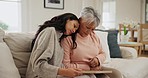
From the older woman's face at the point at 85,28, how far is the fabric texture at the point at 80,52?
0.03 metres

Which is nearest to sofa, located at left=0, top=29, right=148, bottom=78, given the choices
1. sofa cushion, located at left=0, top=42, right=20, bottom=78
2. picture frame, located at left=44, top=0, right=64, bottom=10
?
sofa cushion, located at left=0, top=42, right=20, bottom=78

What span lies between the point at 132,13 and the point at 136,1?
451 millimetres

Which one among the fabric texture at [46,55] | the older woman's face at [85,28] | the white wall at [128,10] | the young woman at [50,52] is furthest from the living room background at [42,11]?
the fabric texture at [46,55]

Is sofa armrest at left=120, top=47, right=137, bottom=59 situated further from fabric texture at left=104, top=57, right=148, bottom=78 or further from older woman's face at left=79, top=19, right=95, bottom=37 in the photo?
older woman's face at left=79, top=19, right=95, bottom=37

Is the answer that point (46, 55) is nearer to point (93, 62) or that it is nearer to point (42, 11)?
point (93, 62)

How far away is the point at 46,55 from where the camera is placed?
4.74 ft

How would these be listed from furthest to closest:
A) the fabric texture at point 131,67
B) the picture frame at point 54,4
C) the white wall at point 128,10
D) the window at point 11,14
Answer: the white wall at point 128,10, the picture frame at point 54,4, the window at point 11,14, the fabric texture at point 131,67

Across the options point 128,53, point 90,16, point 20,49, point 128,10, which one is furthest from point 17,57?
point 128,10

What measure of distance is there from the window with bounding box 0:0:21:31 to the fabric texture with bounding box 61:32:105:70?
3146 millimetres

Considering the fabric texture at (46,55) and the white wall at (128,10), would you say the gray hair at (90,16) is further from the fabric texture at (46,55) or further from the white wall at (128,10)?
the white wall at (128,10)

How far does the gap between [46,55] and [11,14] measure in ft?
11.5

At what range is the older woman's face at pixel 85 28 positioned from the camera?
1773 mm

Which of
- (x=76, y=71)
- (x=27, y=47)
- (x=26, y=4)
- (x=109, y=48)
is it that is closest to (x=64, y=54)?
(x=76, y=71)

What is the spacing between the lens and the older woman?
1.71 metres
